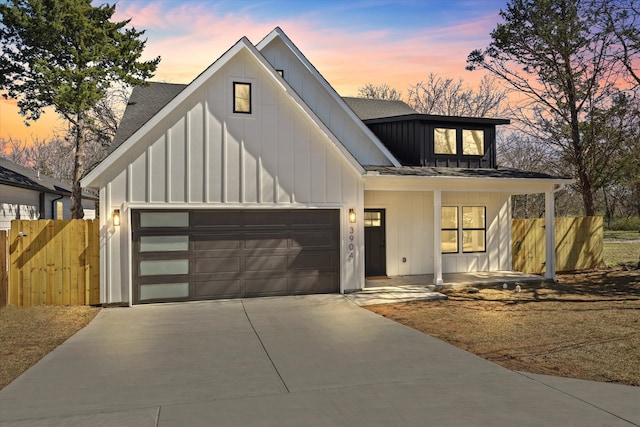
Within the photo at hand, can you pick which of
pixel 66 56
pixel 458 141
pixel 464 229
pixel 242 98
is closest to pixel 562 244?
pixel 464 229

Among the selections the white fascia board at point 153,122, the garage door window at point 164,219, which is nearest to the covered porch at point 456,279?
the garage door window at point 164,219

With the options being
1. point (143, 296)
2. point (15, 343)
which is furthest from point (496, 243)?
point (15, 343)

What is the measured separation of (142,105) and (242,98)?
5.38 m

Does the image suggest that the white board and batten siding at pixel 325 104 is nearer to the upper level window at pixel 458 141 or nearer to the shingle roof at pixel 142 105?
the upper level window at pixel 458 141

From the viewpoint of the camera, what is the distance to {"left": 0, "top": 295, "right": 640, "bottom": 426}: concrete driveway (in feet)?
16.2

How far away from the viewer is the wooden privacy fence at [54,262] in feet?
35.4

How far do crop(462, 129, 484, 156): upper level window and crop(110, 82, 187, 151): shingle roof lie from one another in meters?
8.78

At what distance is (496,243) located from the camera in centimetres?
1633

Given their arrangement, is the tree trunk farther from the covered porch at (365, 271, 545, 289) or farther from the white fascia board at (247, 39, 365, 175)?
the covered porch at (365, 271, 545, 289)

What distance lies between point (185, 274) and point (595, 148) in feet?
56.2

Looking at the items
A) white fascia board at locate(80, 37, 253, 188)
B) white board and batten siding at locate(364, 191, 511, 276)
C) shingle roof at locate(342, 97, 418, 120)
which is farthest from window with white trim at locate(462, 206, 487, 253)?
white fascia board at locate(80, 37, 253, 188)

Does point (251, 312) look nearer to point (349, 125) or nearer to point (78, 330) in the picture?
point (78, 330)

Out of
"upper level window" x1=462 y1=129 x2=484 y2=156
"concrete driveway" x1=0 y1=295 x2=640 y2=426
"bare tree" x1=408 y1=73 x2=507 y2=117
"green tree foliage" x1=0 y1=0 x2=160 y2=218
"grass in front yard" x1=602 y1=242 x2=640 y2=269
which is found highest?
"bare tree" x1=408 y1=73 x2=507 y2=117

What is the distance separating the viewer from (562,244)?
56.0 feet
